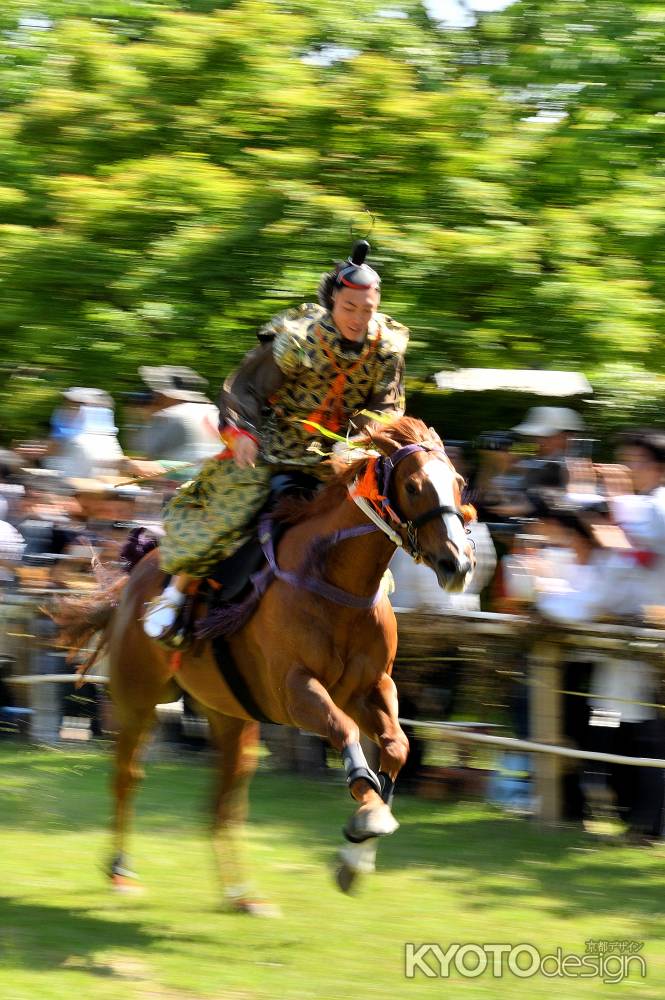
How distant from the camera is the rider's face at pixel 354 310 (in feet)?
18.7

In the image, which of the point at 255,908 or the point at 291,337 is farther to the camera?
the point at 255,908

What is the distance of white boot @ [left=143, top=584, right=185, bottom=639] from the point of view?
638 centimetres

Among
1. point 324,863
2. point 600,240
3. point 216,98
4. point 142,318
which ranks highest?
point 216,98

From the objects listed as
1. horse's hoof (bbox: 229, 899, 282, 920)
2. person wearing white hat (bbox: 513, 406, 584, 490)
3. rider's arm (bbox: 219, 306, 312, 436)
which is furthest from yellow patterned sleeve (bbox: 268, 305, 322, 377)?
person wearing white hat (bbox: 513, 406, 584, 490)

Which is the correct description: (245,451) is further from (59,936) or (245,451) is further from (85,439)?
(85,439)

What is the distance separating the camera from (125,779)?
6.93 m

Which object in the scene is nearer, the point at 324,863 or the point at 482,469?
the point at 324,863

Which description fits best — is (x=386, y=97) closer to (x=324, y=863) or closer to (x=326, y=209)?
(x=326, y=209)

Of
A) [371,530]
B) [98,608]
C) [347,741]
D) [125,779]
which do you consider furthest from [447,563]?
[98,608]

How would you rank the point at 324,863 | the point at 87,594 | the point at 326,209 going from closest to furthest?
the point at 324,863 < the point at 87,594 < the point at 326,209

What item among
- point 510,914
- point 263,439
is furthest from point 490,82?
point 510,914

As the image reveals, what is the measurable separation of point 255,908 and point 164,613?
1.38 metres

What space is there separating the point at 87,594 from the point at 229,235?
105 inches

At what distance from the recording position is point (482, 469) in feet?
31.0
